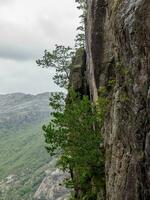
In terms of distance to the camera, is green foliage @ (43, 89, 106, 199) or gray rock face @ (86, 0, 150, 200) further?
green foliage @ (43, 89, 106, 199)

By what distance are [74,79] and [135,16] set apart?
5025 cm

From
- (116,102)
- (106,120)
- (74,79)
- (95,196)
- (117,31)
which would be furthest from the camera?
(74,79)

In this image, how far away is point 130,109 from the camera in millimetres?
35719

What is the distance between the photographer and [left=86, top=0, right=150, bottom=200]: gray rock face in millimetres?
31594

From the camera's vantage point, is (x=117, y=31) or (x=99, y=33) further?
(x=99, y=33)

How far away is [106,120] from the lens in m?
47.9

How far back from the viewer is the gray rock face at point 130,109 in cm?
3159

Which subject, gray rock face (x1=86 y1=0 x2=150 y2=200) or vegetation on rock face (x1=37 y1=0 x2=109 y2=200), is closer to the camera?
gray rock face (x1=86 y1=0 x2=150 y2=200)

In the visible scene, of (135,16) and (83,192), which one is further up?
(135,16)

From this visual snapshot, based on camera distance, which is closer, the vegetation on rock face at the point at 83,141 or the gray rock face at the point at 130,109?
the gray rock face at the point at 130,109

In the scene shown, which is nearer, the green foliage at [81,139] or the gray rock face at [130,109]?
the gray rock face at [130,109]

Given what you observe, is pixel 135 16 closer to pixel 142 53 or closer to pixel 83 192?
pixel 142 53

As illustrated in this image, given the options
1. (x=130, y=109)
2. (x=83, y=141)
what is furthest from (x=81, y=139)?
(x=130, y=109)

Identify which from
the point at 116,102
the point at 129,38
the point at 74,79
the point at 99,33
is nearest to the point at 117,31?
the point at 129,38
